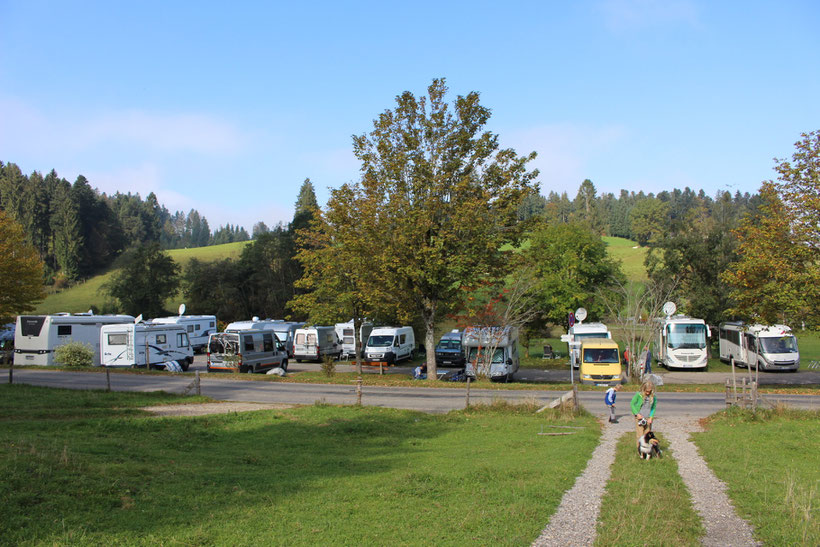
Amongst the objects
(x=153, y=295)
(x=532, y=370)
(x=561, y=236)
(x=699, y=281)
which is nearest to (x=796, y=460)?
(x=532, y=370)

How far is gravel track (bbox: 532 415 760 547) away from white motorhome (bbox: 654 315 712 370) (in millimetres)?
27500

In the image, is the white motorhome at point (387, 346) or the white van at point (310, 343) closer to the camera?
the white motorhome at point (387, 346)

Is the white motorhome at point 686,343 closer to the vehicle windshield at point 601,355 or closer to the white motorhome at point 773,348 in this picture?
the white motorhome at point 773,348

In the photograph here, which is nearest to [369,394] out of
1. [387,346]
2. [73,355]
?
[387,346]

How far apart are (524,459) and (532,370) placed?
29.0 meters

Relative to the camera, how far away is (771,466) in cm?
1095

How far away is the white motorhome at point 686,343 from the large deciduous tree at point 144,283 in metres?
53.5

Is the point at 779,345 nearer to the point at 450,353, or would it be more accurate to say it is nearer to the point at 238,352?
the point at 450,353

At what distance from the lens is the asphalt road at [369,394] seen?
20.8 metres

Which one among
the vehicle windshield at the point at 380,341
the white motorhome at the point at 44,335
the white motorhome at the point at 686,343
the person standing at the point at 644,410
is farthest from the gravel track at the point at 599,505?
the white motorhome at the point at 44,335

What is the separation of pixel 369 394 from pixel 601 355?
12890mm

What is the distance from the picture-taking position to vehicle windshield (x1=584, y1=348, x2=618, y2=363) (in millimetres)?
30047

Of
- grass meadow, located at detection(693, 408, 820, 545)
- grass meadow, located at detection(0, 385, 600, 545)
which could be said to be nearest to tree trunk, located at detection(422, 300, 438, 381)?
grass meadow, located at detection(0, 385, 600, 545)

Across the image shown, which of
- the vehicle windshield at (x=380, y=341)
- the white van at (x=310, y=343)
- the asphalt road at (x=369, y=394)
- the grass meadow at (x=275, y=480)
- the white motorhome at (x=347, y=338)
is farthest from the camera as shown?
the white motorhome at (x=347, y=338)
